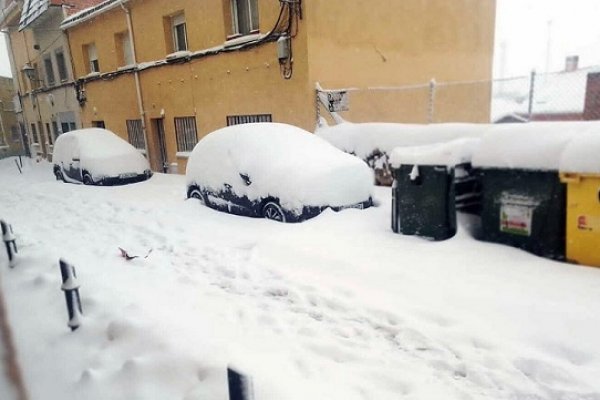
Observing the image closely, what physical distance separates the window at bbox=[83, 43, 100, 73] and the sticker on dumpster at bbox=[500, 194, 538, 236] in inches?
680

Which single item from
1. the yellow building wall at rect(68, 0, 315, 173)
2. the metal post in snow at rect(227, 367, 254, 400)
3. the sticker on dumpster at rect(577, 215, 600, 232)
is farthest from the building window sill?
the metal post in snow at rect(227, 367, 254, 400)

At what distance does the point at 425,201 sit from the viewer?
4.82m

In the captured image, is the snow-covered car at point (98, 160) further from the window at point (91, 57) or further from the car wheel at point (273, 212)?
the car wheel at point (273, 212)

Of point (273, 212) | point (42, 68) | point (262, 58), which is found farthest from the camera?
point (42, 68)

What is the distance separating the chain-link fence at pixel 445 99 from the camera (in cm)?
885

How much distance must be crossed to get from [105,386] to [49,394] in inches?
18.2

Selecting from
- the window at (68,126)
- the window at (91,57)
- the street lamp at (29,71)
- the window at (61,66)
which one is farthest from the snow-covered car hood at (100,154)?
the street lamp at (29,71)

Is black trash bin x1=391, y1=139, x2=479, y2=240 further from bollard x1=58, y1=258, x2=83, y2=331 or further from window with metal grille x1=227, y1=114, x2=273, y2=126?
window with metal grille x1=227, y1=114, x2=273, y2=126

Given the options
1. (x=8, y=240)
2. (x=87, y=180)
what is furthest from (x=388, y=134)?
(x=87, y=180)

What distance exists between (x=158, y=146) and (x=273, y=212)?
1005 centimetres

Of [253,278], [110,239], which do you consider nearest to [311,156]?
[253,278]

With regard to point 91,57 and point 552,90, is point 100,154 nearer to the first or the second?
point 91,57

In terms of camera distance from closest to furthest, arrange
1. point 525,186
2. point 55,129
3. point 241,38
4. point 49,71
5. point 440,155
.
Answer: point 525,186 → point 440,155 → point 241,38 → point 49,71 → point 55,129

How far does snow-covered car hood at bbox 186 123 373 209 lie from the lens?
5785 millimetres
